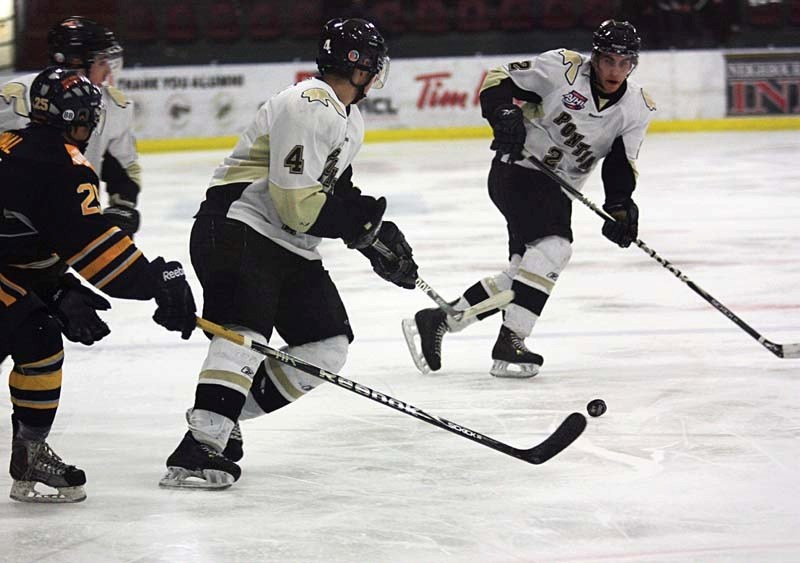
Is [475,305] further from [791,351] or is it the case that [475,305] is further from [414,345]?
[791,351]

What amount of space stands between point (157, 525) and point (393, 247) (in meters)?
0.93

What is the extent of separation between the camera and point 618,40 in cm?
398

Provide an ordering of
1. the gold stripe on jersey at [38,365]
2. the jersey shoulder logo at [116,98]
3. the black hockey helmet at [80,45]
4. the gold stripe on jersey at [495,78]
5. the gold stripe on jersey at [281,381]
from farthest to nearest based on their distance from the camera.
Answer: the jersey shoulder logo at [116,98] < the gold stripe on jersey at [495,78] < the black hockey helmet at [80,45] < the gold stripe on jersey at [281,381] < the gold stripe on jersey at [38,365]

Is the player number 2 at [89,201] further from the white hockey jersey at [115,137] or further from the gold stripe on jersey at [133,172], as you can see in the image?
the gold stripe on jersey at [133,172]

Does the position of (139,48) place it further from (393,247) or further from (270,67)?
(393,247)

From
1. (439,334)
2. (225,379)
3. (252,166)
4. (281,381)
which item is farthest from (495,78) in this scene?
(225,379)

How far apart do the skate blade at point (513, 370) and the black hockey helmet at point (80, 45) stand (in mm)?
1495

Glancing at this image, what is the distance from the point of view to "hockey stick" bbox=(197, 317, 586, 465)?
2.88m

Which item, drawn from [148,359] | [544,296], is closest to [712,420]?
[544,296]

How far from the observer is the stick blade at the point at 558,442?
297 centimetres

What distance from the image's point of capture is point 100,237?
8.67 feet

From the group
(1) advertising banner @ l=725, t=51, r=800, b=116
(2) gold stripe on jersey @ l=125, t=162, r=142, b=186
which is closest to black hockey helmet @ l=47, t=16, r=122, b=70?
(2) gold stripe on jersey @ l=125, t=162, r=142, b=186

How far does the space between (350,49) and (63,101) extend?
660 millimetres

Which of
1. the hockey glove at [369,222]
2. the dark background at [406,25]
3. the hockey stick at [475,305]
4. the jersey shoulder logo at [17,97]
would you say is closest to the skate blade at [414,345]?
the hockey stick at [475,305]
